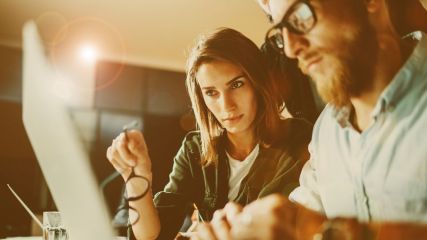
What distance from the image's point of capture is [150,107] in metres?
1.19

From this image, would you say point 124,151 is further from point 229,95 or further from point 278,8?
point 278,8

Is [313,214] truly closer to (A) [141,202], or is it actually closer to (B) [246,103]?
(B) [246,103]

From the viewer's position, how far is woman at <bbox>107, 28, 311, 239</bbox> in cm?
100

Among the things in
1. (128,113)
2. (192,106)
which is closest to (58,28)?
(128,113)

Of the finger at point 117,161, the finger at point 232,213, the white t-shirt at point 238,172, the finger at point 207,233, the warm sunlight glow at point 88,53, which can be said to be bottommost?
the finger at point 207,233

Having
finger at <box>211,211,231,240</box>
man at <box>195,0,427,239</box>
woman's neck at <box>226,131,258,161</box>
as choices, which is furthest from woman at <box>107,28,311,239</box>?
finger at <box>211,211,231,240</box>

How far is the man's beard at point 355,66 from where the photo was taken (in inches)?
32.3

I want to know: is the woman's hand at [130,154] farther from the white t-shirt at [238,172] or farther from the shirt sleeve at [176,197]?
the white t-shirt at [238,172]

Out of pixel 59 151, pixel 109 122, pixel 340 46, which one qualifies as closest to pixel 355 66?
pixel 340 46

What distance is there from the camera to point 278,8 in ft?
2.96

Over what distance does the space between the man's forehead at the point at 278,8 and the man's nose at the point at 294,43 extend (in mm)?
36

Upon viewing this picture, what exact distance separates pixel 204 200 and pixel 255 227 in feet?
1.10

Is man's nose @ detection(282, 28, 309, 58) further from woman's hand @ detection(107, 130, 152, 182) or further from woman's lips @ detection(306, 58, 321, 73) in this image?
woman's hand @ detection(107, 130, 152, 182)

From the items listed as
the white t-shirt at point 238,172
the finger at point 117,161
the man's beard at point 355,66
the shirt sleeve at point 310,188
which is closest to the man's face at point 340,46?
the man's beard at point 355,66
